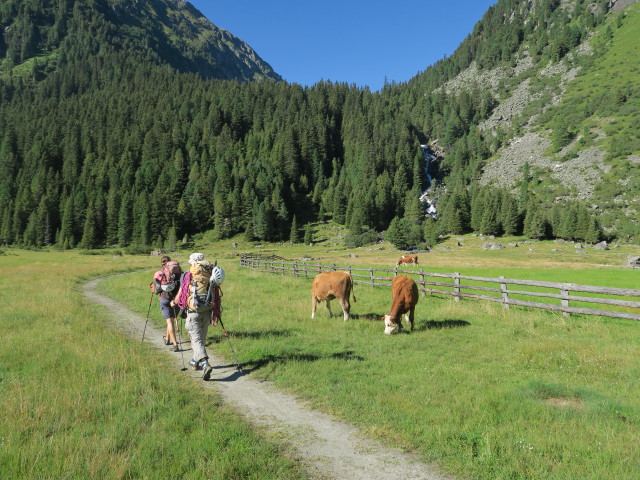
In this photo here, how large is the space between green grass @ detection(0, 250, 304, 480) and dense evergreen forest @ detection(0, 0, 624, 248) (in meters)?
83.0

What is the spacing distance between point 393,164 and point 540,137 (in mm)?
65183

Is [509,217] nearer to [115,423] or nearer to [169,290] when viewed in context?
[169,290]

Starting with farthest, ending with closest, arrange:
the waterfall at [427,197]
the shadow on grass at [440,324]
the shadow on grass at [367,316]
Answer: the waterfall at [427,197] < the shadow on grass at [367,316] < the shadow on grass at [440,324]

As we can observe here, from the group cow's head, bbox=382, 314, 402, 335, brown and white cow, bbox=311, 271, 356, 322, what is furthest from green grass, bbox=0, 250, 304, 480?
brown and white cow, bbox=311, 271, 356, 322

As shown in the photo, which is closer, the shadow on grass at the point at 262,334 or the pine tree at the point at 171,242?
the shadow on grass at the point at 262,334

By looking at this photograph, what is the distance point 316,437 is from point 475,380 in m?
3.65

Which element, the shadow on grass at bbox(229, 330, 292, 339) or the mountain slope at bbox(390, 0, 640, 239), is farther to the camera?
the mountain slope at bbox(390, 0, 640, 239)

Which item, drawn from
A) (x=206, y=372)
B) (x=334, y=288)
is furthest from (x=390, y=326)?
(x=206, y=372)

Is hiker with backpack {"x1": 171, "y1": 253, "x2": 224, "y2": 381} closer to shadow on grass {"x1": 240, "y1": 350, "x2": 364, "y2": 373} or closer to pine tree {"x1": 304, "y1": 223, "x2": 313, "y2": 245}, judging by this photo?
shadow on grass {"x1": 240, "y1": 350, "x2": 364, "y2": 373}

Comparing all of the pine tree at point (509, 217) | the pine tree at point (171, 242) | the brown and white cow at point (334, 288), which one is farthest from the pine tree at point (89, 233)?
the pine tree at point (509, 217)

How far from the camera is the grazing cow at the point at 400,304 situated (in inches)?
439

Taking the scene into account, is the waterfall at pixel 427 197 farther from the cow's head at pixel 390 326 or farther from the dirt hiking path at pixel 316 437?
the dirt hiking path at pixel 316 437

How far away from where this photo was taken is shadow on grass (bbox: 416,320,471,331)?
38.9 feet

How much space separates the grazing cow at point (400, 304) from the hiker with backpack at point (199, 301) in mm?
5824
